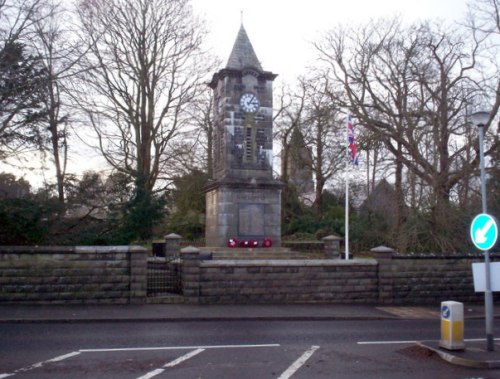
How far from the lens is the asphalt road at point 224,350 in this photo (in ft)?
27.8

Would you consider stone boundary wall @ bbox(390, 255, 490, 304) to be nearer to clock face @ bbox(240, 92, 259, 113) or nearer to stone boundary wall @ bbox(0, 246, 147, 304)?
stone boundary wall @ bbox(0, 246, 147, 304)

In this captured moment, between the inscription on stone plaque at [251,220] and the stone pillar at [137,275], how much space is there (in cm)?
974

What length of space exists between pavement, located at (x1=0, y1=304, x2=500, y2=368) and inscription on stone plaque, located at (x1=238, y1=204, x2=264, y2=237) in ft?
30.7

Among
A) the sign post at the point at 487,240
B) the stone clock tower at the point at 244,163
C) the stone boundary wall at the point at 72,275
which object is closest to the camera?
the sign post at the point at 487,240

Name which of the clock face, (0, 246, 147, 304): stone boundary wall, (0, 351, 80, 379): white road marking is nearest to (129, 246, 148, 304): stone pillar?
(0, 246, 147, 304): stone boundary wall

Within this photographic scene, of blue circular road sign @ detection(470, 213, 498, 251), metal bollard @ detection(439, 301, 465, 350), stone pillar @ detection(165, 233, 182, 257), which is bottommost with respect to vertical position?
metal bollard @ detection(439, 301, 465, 350)

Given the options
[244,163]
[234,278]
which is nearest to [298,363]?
[234,278]

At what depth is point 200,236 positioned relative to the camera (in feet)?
137

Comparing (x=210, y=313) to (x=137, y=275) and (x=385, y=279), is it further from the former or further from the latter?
(x=385, y=279)

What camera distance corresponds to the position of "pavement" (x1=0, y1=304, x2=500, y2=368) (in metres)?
14.0

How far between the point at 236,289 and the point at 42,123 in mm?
10672

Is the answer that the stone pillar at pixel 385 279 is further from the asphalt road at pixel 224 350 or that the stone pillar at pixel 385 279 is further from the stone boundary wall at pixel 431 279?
the asphalt road at pixel 224 350

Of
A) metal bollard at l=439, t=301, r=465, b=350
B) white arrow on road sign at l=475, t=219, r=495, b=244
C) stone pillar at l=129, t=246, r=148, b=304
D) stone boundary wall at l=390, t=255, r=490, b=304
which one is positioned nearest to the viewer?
metal bollard at l=439, t=301, r=465, b=350

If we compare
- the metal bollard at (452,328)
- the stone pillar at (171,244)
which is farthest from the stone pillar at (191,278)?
the stone pillar at (171,244)
